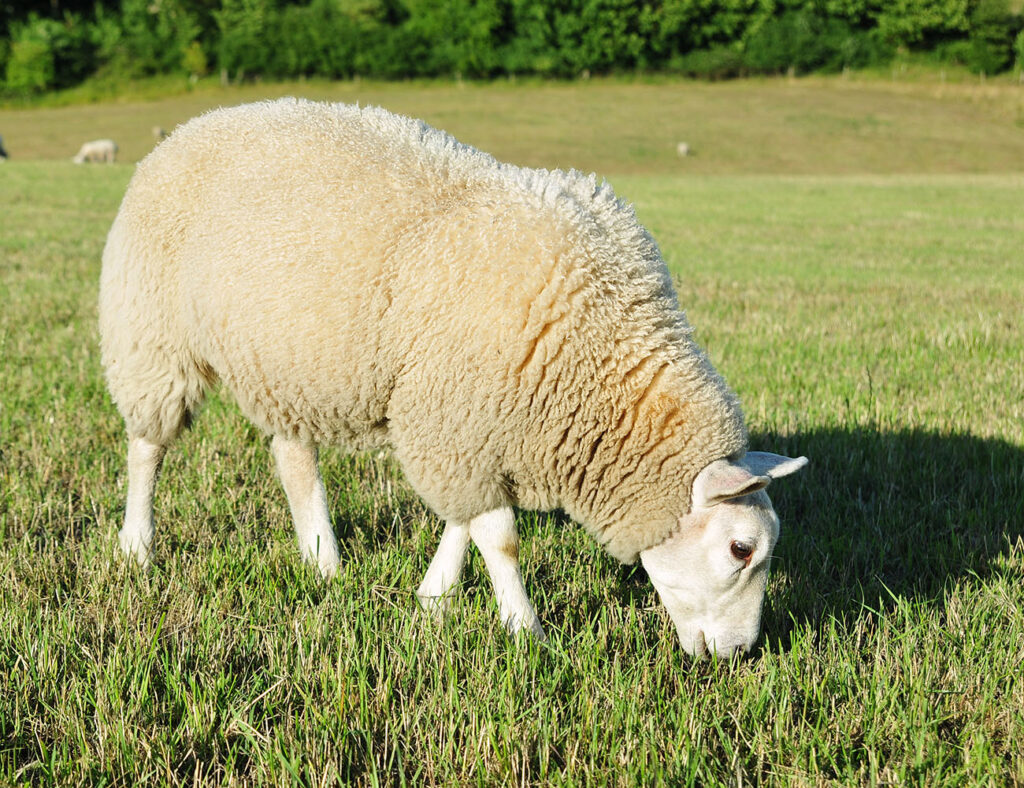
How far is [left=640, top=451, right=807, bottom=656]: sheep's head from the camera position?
2650mm

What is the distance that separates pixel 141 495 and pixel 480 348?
152cm

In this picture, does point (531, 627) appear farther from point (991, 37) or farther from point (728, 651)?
point (991, 37)

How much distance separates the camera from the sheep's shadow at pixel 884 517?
3109mm

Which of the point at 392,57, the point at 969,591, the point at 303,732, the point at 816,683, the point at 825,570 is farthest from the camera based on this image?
the point at 392,57

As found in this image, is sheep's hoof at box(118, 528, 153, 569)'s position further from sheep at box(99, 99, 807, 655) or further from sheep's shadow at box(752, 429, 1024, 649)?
sheep's shadow at box(752, 429, 1024, 649)

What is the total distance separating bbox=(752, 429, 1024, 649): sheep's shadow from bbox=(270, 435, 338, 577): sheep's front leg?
1.54m

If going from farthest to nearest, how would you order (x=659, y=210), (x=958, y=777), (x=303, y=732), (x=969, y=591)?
(x=659, y=210) < (x=969, y=591) < (x=303, y=732) < (x=958, y=777)

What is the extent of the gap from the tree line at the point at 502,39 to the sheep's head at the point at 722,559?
57984 millimetres

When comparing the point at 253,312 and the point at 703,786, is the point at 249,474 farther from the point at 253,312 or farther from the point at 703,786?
the point at 703,786

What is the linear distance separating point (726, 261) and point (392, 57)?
5027cm

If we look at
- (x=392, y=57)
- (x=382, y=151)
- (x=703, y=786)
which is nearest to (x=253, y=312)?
(x=382, y=151)

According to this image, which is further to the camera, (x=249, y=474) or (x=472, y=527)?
(x=249, y=474)

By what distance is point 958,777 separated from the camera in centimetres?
202

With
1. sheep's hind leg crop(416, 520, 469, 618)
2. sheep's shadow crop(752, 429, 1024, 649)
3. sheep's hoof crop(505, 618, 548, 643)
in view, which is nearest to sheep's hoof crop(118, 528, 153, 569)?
sheep's hind leg crop(416, 520, 469, 618)
